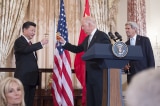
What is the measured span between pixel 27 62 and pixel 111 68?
170cm

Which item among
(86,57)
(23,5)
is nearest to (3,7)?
(23,5)

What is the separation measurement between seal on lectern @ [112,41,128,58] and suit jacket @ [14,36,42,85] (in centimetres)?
154

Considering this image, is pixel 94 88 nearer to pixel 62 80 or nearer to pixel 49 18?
pixel 62 80

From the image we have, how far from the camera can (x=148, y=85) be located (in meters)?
0.81

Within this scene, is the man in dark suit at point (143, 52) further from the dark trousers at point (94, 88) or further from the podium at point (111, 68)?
the podium at point (111, 68)

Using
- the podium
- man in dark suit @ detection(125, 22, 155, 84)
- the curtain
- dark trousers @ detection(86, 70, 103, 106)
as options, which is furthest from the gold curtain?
the podium

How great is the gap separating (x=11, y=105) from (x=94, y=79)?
54.3 inches

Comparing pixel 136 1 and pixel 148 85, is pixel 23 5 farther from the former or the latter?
pixel 148 85

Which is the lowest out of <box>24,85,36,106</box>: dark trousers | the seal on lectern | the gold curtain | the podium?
<box>24,85,36,106</box>: dark trousers

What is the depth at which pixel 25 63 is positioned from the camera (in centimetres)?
411

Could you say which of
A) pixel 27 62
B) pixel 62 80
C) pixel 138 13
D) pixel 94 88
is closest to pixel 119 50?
pixel 94 88

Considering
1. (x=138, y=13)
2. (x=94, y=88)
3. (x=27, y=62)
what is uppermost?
(x=138, y=13)

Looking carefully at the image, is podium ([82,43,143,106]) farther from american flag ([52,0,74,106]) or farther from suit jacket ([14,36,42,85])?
american flag ([52,0,74,106])

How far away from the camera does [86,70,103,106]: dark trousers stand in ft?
12.1
